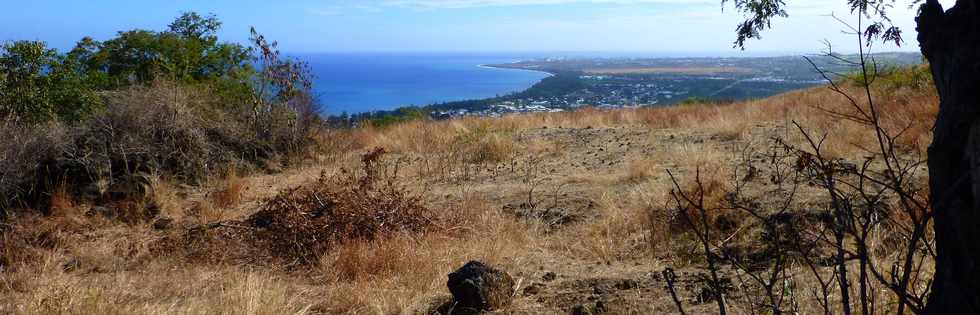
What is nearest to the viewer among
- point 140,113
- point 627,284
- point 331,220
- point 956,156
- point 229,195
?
point 956,156

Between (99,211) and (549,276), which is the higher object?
(549,276)

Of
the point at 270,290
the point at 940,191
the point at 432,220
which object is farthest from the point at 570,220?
the point at 940,191

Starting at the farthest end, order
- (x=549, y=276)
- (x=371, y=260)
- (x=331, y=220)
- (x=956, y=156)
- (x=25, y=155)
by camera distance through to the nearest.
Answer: (x=25, y=155) < (x=331, y=220) < (x=371, y=260) < (x=549, y=276) < (x=956, y=156)

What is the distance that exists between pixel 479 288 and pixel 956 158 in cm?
214

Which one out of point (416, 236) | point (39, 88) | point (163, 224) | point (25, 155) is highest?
point (39, 88)

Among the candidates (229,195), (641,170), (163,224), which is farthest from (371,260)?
(641,170)

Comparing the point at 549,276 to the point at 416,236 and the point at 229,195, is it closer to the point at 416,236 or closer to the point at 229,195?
the point at 416,236

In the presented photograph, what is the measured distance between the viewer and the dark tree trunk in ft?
6.41

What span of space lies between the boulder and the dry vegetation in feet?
0.35

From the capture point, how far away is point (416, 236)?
5125 millimetres

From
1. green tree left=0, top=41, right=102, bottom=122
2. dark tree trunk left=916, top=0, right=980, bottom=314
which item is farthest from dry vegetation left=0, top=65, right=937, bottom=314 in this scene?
green tree left=0, top=41, right=102, bottom=122

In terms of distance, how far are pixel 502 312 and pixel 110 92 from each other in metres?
6.67

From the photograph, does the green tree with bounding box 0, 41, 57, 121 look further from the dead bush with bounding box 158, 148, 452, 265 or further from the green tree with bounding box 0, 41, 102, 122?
the dead bush with bounding box 158, 148, 452, 265

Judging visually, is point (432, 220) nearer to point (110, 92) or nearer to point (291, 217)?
point (291, 217)
